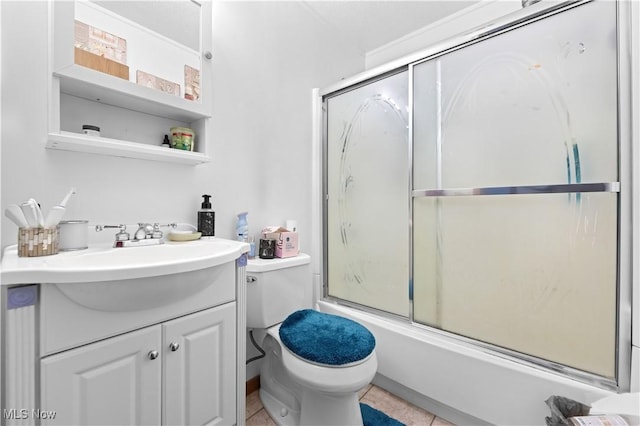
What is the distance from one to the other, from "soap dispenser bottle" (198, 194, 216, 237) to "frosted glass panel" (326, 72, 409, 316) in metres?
0.83

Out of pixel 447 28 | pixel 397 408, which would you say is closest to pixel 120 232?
pixel 397 408

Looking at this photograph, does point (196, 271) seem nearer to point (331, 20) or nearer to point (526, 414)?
point (526, 414)

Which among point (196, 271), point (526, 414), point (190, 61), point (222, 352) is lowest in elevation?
point (526, 414)

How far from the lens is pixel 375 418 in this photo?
4.43 ft

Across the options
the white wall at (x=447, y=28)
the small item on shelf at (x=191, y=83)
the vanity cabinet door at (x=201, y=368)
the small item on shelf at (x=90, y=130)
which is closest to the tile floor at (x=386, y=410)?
the vanity cabinet door at (x=201, y=368)

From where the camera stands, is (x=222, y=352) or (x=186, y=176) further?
(x=186, y=176)

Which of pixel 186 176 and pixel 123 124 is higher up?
pixel 123 124

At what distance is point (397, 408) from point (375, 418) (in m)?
0.17

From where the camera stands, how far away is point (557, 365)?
1.10 m

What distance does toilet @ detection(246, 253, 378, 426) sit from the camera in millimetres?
1057

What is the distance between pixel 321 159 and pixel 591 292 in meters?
1.48

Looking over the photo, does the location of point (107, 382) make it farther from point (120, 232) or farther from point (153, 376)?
point (120, 232)

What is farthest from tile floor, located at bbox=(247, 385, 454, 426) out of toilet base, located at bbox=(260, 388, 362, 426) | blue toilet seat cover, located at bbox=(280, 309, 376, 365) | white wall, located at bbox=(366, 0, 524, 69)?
white wall, located at bbox=(366, 0, 524, 69)

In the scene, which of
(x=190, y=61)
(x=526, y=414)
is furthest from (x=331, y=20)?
(x=526, y=414)
